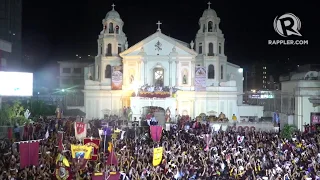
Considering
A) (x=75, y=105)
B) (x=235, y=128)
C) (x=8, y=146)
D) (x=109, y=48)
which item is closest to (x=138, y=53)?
(x=109, y=48)

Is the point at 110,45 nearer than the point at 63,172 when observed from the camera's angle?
No

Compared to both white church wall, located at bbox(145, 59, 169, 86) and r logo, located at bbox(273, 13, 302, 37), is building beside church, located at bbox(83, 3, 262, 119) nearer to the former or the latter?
white church wall, located at bbox(145, 59, 169, 86)

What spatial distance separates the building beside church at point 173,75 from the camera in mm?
48094

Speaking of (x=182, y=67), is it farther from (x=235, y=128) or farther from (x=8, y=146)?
(x=8, y=146)

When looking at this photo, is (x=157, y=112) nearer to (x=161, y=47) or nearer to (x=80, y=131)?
(x=161, y=47)

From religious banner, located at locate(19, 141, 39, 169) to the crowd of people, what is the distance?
1.49ft

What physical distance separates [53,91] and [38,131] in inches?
1319

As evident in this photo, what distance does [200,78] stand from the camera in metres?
46.5

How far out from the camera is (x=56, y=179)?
18000 mm

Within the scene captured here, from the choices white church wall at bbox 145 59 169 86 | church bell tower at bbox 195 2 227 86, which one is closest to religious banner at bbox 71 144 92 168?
white church wall at bbox 145 59 169 86

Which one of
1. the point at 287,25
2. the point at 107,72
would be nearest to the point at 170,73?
the point at 107,72

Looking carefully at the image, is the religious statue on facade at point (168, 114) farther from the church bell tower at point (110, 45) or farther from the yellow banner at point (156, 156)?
the yellow banner at point (156, 156)

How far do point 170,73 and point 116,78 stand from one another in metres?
6.36

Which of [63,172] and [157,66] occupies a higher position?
[157,66]
